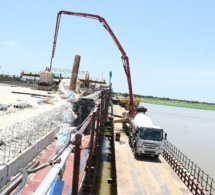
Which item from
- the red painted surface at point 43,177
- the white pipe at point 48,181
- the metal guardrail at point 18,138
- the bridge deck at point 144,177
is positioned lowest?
the bridge deck at point 144,177

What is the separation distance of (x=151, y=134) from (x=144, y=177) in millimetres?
6073

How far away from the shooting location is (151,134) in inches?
899

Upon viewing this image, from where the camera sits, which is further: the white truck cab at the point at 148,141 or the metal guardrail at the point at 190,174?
the white truck cab at the point at 148,141

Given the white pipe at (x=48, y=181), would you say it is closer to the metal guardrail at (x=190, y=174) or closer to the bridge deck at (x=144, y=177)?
the bridge deck at (x=144, y=177)

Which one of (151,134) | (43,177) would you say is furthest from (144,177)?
(43,177)

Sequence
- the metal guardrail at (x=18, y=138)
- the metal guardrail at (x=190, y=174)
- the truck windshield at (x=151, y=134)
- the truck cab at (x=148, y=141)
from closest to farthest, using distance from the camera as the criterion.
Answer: the metal guardrail at (x=18, y=138) → the metal guardrail at (x=190, y=174) → the truck cab at (x=148, y=141) → the truck windshield at (x=151, y=134)

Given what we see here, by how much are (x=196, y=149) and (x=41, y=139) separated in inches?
1135

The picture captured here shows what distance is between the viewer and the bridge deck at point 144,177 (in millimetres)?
15203

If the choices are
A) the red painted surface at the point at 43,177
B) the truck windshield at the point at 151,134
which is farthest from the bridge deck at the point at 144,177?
the red painted surface at the point at 43,177

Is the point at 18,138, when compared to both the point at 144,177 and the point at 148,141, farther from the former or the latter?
the point at 148,141

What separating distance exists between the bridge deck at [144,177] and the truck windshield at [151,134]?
62.4 inches

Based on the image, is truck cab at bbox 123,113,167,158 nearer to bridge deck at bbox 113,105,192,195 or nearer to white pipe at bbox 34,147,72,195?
bridge deck at bbox 113,105,192,195

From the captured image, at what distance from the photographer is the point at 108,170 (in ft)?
77.0

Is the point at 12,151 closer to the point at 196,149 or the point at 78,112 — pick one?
the point at 78,112
